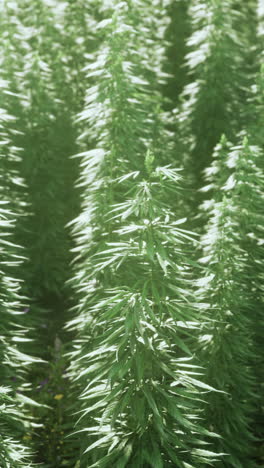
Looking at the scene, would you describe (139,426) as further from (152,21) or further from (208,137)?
(152,21)

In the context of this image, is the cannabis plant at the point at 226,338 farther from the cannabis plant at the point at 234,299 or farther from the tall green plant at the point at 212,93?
the tall green plant at the point at 212,93

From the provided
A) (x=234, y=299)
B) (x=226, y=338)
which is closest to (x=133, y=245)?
(x=234, y=299)

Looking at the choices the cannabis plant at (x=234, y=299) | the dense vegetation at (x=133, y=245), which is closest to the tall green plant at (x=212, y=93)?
the dense vegetation at (x=133, y=245)

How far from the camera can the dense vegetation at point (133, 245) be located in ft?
10.00

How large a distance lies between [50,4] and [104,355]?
18.8 ft

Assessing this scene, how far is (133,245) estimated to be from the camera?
3.12 meters

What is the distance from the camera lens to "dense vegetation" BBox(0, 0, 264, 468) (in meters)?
3.05

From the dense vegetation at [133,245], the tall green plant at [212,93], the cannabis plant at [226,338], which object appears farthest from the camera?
the tall green plant at [212,93]

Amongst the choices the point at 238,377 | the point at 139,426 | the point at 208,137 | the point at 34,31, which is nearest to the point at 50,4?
the point at 34,31

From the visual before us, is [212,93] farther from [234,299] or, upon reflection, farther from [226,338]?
[226,338]

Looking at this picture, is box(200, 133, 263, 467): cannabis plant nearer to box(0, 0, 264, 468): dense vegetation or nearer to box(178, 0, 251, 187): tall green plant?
box(0, 0, 264, 468): dense vegetation

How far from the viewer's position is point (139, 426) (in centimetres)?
306

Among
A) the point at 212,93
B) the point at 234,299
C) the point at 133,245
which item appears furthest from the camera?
the point at 212,93

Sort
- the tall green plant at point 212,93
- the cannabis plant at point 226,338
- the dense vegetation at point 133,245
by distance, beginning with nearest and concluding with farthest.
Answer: the dense vegetation at point 133,245, the cannabis plant at point 226,338, the tall green plant at point 212,93
